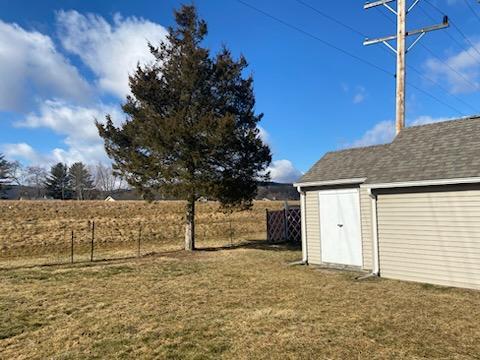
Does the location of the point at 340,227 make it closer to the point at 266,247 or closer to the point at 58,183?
the point at 266,247

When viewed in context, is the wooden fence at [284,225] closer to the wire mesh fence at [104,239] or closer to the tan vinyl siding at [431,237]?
the wire mesh fence at [104,239]

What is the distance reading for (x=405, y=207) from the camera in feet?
31.6

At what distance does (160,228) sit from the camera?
26.0 meters

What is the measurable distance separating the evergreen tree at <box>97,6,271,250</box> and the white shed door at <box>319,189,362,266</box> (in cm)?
447

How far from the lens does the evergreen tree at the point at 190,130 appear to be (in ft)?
47.3

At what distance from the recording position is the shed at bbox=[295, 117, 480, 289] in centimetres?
864

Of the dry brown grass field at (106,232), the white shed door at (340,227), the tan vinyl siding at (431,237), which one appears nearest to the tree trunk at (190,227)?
the dry brown grass field at (106,232)

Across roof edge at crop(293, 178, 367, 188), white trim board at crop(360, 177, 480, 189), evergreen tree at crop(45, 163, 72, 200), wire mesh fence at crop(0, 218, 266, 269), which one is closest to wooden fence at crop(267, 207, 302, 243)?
wire mesh fence at crop(0, 218, 266, 269)

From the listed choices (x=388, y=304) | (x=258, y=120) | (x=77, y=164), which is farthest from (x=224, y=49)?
(x=77, y=164)

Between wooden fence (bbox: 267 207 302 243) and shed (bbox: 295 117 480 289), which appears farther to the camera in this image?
wooden fence (bbox: 267 207 302 243)

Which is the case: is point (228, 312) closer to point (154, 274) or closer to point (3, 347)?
point (3, 347)

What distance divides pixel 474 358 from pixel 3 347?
239 inches

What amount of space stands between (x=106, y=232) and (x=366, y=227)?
17.2 meters

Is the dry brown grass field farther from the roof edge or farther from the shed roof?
the shed roof
